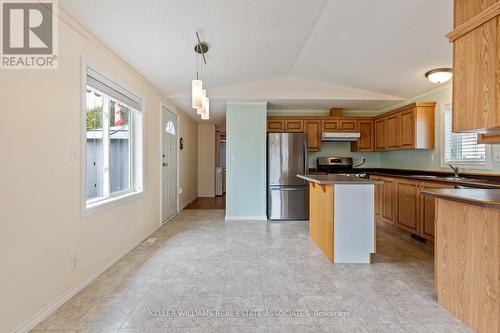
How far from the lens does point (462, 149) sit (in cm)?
347

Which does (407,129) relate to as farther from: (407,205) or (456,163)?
(407,205)

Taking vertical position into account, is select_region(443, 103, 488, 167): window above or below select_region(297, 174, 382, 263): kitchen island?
above

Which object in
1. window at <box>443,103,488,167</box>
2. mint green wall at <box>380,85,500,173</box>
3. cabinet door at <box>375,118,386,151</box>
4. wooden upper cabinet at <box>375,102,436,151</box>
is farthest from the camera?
cabinet door at <box>375,118,386,151</box>

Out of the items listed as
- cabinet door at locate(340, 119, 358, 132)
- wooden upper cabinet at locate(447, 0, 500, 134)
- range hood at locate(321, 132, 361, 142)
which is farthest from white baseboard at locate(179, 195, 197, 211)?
wooden upper cabinet at locate(447, 0, 500, 134)

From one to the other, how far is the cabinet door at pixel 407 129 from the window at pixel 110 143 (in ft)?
14.3

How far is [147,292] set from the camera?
6.75 feet

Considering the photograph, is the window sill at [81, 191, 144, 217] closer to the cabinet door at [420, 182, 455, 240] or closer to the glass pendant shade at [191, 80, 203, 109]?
the glass pendant shade at [191, 80, 203, 109]

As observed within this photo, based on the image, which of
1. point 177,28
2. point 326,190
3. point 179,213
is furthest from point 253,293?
point 179,213

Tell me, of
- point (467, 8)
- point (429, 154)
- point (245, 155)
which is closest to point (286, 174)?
point (245, 155)

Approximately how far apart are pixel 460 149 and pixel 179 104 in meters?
4.84

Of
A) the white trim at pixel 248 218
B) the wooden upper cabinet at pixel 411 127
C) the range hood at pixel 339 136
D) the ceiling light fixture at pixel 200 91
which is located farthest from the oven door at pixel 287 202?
the ceiling light fixture at pixel 200 91

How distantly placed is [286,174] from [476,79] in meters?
3.12

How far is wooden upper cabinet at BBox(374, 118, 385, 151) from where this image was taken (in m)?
4.87

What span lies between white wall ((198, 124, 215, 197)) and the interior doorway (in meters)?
2.30
